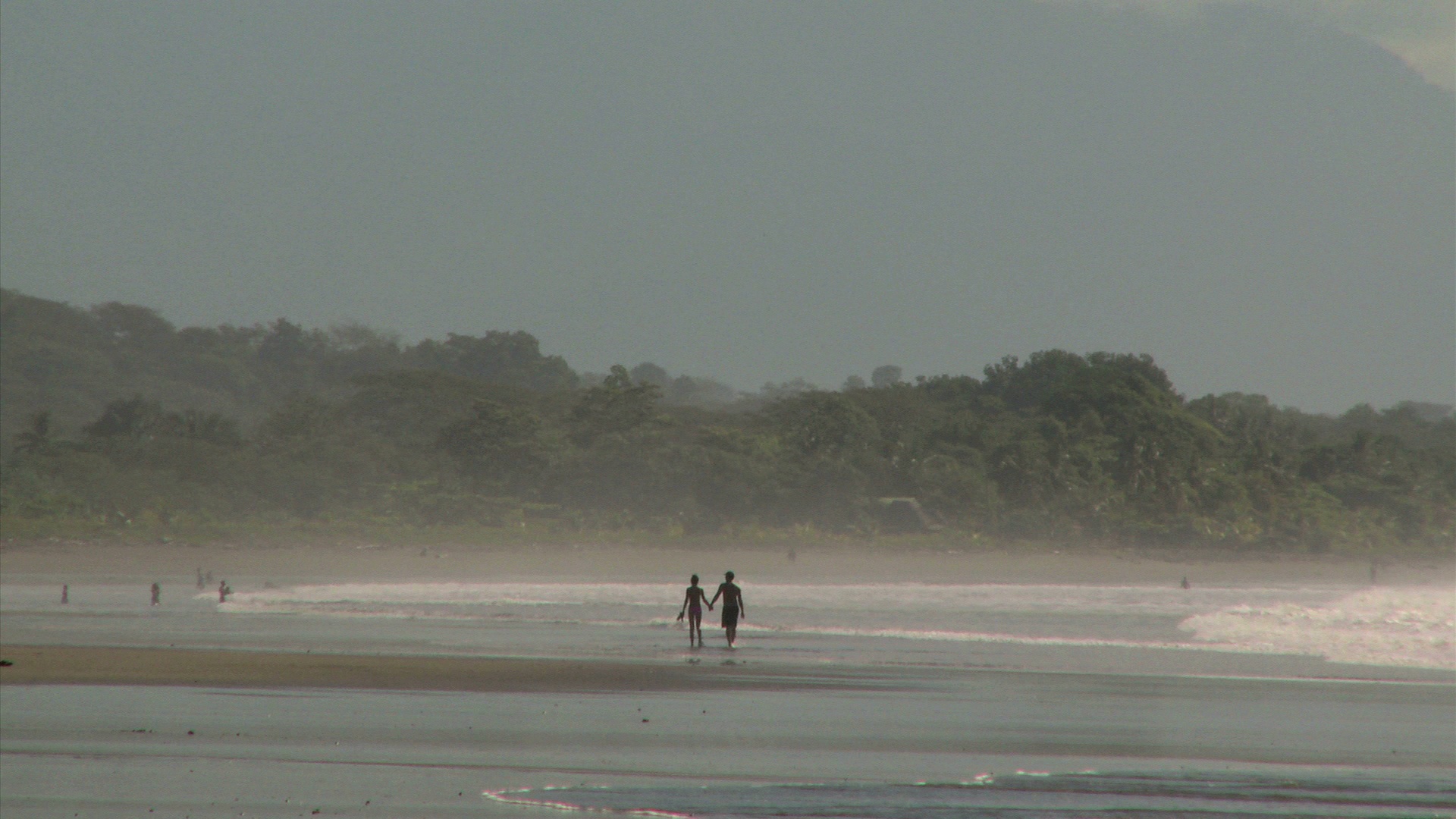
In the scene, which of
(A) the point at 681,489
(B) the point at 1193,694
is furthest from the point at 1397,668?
(A) the point at 681,489

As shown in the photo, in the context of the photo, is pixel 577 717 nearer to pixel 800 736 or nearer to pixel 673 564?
pixel 800 736

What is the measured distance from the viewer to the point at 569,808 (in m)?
8.07

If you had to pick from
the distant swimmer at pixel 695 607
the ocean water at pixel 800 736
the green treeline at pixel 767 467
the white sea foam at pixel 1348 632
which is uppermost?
the green treeline at pixel 767 467

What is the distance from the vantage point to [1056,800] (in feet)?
28.3

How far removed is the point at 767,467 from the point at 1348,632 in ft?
147

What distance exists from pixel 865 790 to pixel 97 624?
2104 cm

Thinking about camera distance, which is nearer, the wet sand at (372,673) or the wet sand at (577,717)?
the wet sand at (577,717)

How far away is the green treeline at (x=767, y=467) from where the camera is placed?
65.1 metres

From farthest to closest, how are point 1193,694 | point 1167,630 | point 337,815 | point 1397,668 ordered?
point 1167,630 < point 1397,668 < point 1193,694 < point 337,815

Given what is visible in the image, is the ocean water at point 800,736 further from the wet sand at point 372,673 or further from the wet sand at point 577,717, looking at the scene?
the wet sand at point 372,673

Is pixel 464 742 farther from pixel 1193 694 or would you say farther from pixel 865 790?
pixel 1193 694

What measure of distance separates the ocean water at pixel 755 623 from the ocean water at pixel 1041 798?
9.67 meters

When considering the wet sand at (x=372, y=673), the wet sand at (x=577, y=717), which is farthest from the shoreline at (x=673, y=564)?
the wet sand at (x=372, y=673)

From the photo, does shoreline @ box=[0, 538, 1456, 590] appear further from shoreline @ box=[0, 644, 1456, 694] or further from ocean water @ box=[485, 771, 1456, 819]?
ocean water @ box=[485, 771, 1456, 819]
